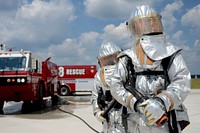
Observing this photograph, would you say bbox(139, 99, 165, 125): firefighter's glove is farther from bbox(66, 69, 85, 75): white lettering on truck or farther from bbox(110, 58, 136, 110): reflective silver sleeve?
bbox(66, 69, 85, 75): white lettering on truck

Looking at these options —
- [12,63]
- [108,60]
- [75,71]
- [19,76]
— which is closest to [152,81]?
[108,60]

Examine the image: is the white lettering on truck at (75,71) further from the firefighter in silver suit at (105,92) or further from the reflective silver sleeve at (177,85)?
the reflective silver sleeve at (177,85)

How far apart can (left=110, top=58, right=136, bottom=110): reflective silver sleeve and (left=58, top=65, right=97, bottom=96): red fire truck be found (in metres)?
18.9

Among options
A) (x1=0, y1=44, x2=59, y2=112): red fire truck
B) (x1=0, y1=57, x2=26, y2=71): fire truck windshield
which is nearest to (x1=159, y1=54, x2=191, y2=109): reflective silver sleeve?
(x1=0, y1=44, x2=59, y2=112): red fire truck

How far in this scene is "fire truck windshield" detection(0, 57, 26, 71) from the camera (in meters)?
11.5

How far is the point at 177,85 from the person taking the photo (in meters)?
2.51

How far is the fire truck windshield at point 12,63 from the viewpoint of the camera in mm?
11466

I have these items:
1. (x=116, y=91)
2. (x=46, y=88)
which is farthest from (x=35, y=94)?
(x=116, y=91)

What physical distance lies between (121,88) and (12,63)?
9.65 metres

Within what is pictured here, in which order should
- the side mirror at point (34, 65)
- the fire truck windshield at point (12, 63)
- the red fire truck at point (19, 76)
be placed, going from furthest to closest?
the side mirror at point (34, 65) → the fire truck windshield at point (12, 63) → the red fire truck at point (19, 76)

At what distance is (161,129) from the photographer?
2.55 m

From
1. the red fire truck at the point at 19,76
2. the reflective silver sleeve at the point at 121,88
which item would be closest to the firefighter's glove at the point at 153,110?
the reflective silver sleeve at the point at 121,88

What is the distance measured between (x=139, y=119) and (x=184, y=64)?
649 mm

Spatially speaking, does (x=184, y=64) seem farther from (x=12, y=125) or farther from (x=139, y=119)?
(x=12, y=125)
